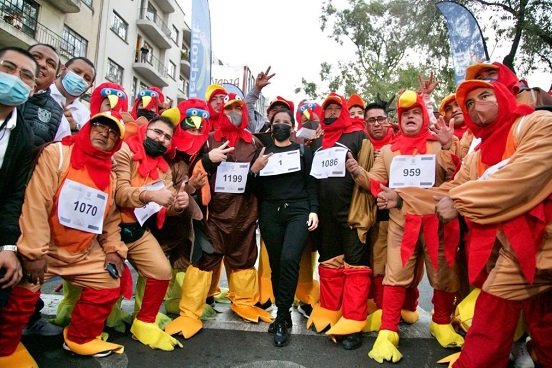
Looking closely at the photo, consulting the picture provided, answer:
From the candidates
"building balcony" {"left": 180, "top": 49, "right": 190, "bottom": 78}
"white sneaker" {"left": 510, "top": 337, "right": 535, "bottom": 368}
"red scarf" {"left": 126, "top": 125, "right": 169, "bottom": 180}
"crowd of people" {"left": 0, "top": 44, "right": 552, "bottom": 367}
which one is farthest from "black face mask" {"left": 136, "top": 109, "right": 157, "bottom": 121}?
"building balcony" {"left": 180, "top": 49, "right": 190, "bottom": 78}

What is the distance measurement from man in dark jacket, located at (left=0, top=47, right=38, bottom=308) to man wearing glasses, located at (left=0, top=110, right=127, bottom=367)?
0.15m

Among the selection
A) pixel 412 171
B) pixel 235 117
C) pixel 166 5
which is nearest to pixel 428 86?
pixel 412 171

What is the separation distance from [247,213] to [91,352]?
1.77 meters

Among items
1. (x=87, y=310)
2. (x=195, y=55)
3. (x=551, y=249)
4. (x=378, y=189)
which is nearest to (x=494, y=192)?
(x=551, y=249)

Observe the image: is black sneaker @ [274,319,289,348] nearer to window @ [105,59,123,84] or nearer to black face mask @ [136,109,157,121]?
black face mask @ [136,109,157,121]

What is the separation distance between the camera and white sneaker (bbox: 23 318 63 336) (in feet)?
10.2

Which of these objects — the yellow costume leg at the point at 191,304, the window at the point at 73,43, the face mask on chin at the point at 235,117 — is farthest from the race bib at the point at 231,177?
the window at the point at 73,43

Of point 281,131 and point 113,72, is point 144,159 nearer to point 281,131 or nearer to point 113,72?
point 281,131

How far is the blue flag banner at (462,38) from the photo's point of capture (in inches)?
373

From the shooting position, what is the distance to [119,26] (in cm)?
2042

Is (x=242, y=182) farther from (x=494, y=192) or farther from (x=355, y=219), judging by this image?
(x=494, y=192)

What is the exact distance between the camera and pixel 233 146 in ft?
12.6

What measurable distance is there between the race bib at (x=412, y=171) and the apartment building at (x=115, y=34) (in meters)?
14.7

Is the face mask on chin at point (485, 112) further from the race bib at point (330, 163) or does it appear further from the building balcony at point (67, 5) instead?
the building balcony at point (67, 5)
